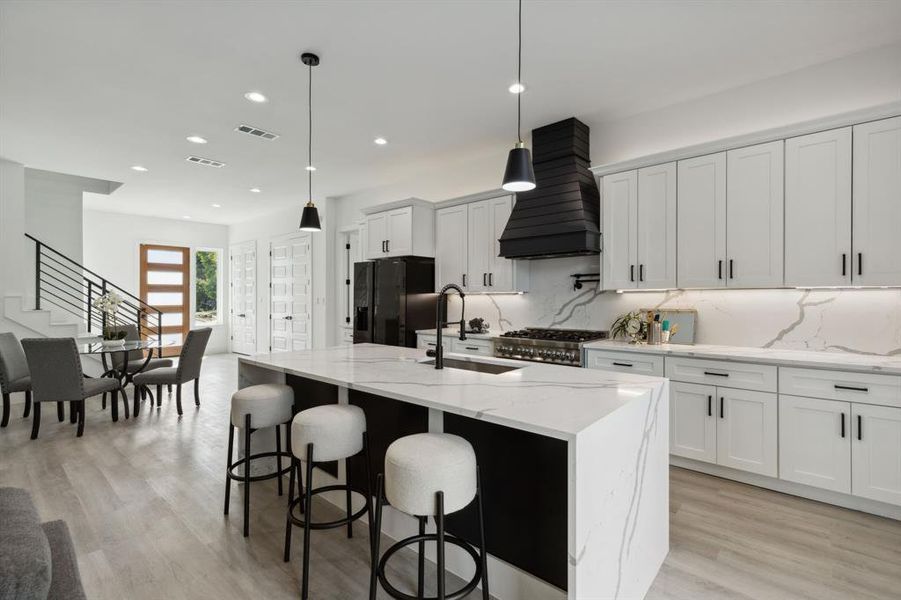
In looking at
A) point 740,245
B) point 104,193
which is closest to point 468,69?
point 740,245

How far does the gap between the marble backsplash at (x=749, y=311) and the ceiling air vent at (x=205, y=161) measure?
412cm

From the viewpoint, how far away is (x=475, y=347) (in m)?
A: 4.64

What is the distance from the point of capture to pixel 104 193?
6855mm

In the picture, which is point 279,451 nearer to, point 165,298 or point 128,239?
point 128,239

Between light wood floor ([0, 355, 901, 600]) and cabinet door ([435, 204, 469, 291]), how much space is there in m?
2.97

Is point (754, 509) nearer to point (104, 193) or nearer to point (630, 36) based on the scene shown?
point (630, 36)

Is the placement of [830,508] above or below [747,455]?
below

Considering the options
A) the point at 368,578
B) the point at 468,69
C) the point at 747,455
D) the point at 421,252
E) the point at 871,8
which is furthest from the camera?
the point at 421,252

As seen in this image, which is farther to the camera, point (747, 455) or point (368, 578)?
point (747, 455)

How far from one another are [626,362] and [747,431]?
904mm

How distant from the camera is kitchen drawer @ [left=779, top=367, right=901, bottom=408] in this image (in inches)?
98.5

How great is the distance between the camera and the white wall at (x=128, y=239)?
26.1 feet

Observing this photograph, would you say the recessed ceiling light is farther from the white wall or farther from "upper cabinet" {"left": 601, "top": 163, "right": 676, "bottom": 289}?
the white wall

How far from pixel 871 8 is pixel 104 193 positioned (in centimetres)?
905
